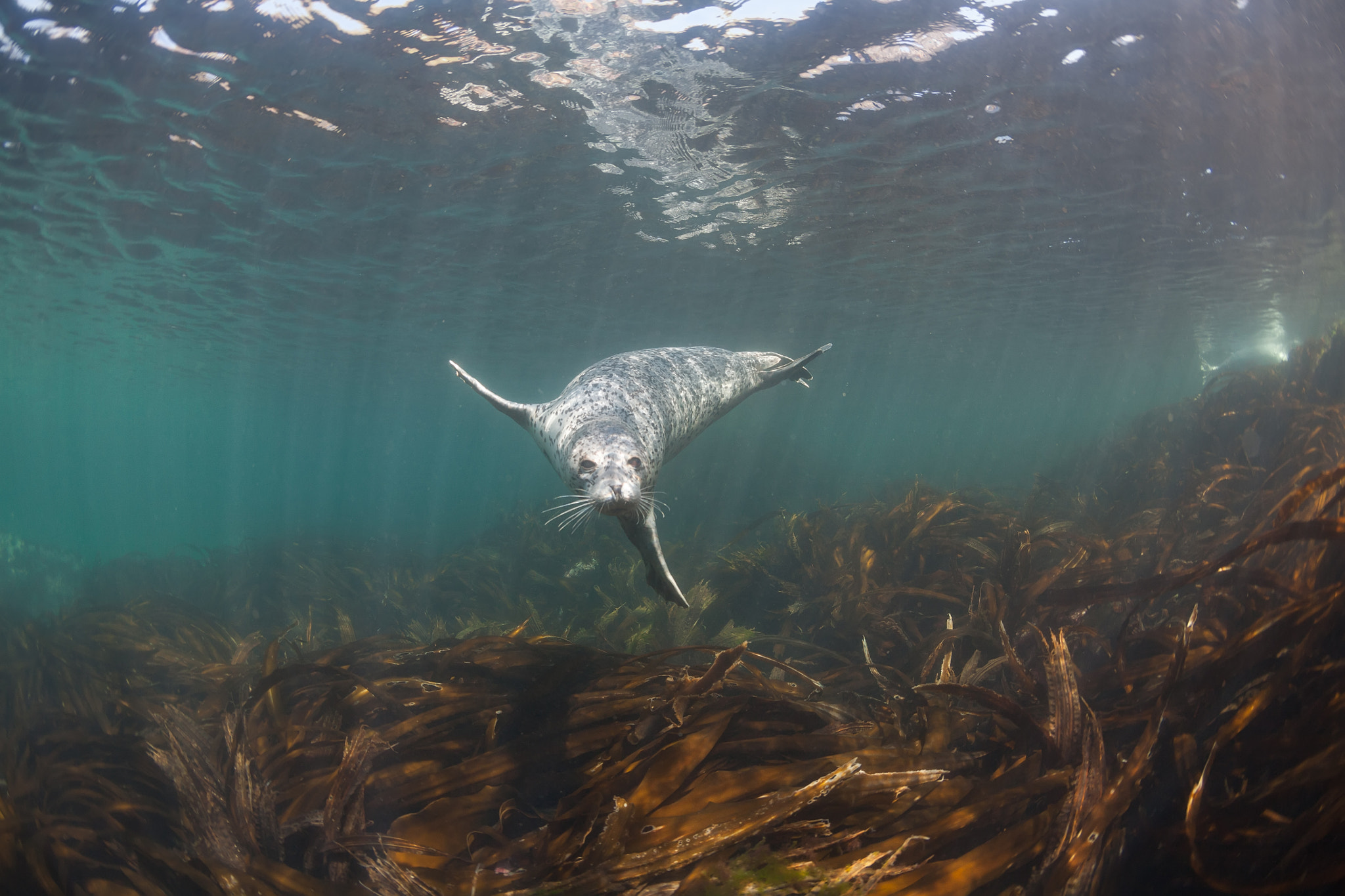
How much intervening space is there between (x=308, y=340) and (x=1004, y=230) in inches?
883

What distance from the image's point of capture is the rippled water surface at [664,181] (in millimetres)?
5773

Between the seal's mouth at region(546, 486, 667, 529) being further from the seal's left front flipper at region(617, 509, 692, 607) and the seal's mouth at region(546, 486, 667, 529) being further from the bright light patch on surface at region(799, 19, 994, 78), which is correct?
the bright light patch on surface at region(799, 19, 994, 78)

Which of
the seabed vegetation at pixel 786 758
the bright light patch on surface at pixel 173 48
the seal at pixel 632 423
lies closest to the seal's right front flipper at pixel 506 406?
the seal at pixel 632 423

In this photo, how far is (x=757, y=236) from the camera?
452 inches

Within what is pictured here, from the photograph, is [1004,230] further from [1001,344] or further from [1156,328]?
[1156,328]

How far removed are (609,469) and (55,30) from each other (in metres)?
8.26

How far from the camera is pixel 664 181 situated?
29.3 ft

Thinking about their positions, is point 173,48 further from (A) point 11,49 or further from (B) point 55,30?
(A) point 11,49

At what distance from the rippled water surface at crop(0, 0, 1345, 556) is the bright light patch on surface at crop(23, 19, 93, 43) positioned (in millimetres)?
38

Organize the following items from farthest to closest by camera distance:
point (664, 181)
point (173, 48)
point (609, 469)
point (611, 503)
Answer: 1. point (664, 181)
2. point (173, 48)
3. point (609, 469)
4. point (611, 503)

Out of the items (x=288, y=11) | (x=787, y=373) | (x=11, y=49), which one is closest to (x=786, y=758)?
(x=787, y=373)

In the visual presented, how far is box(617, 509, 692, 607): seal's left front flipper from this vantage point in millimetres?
3494

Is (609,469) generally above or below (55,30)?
below

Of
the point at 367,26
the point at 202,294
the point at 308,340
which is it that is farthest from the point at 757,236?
the point at 308,340
